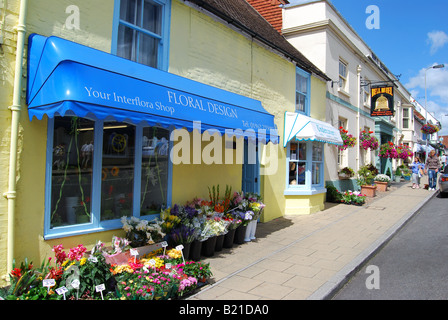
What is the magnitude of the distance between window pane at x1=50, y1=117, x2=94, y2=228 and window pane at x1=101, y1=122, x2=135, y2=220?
0.24 m

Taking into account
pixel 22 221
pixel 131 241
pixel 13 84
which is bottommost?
pixel 131 241

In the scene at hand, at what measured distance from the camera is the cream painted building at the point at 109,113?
3.66 meters

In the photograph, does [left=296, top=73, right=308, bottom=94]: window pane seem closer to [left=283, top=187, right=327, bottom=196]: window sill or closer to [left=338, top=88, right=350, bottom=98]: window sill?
[left=283, top=187, right=327, bottom=196]: window sill

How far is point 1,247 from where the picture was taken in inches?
139

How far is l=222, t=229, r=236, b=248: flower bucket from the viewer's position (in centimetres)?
597

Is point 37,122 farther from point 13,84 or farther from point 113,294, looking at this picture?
point 113,294

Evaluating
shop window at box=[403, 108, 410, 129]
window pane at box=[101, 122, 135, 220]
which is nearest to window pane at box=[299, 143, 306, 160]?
window pane at box=[101, 122, 135, 220]

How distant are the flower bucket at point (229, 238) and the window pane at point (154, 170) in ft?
4.45

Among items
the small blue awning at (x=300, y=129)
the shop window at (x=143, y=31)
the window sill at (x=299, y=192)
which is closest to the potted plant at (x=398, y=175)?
the window sill at (x=299, y=192)

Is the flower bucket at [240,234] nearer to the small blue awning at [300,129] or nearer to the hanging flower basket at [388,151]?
the small blue awning at [300,129]

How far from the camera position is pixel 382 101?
48.3 feet

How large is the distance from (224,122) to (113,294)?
3.19 m

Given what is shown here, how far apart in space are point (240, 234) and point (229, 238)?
374 millimetres

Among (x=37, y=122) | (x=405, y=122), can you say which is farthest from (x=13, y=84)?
(x=405, y=122)
